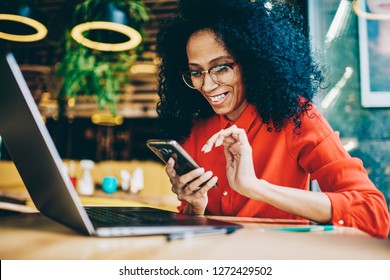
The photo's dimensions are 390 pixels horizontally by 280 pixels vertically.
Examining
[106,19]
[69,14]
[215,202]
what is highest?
[69,14]

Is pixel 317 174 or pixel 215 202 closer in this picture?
pixel 317 174

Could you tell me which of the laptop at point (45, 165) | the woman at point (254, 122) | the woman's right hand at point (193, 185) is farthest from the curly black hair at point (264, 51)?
the laptop at point (45, 165)

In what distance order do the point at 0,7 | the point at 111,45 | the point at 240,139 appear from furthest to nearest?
1. the point at 111,45
2. the point at 0,7
3. the point at 240,139

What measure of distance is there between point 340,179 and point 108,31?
186 centimetres

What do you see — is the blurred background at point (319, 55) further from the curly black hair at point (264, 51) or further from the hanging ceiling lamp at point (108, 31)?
the curly black hair at point (264, 51)

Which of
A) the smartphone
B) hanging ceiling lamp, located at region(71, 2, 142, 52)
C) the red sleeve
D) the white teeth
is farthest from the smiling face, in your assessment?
hanging ceiling lamp, located at region(71, 2, 142, 52)

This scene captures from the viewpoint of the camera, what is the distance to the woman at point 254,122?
2.94 ft

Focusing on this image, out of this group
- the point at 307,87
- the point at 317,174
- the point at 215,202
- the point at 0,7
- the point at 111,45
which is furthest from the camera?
the point at 111,45

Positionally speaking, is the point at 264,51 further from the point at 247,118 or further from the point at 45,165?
the point at 45,165

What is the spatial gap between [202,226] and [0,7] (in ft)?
7.00

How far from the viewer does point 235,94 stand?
1.30 m

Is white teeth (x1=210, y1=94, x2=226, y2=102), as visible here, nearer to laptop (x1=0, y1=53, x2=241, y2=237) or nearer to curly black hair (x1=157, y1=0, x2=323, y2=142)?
curly black hair (x1=157, y1=0, x2=323, y2=142)
